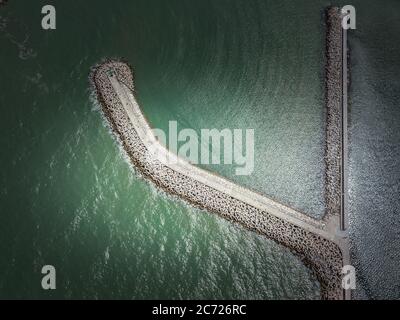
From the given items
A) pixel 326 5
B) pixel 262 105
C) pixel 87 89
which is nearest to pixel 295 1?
pixel 326 5

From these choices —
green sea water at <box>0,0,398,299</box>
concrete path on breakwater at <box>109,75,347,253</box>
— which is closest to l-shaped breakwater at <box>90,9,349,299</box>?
concrete path on breakwater at <box>109,75,347,253</box>

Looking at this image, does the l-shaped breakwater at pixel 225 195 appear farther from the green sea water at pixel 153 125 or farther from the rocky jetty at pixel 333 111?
the green sea water at pixel 153 125

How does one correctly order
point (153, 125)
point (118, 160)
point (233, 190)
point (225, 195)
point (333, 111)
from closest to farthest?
point (225, 195), point (233, 190), point (118, 160), point (153, 125), point (333, 111)

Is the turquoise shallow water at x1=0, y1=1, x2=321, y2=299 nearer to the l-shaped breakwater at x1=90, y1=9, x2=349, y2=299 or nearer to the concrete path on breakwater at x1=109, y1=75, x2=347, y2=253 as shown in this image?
the l-shaped breakwater at x1=90, y1=9, x2=349, y2=299

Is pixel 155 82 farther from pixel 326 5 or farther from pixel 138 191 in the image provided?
pixel 326 5

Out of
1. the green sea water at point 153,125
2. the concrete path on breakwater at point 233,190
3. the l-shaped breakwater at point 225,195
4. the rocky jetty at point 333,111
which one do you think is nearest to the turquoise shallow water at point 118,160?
the green sea water at point 153,125

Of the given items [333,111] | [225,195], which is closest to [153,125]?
[225,195]

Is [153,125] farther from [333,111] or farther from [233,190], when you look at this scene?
[333,111]
